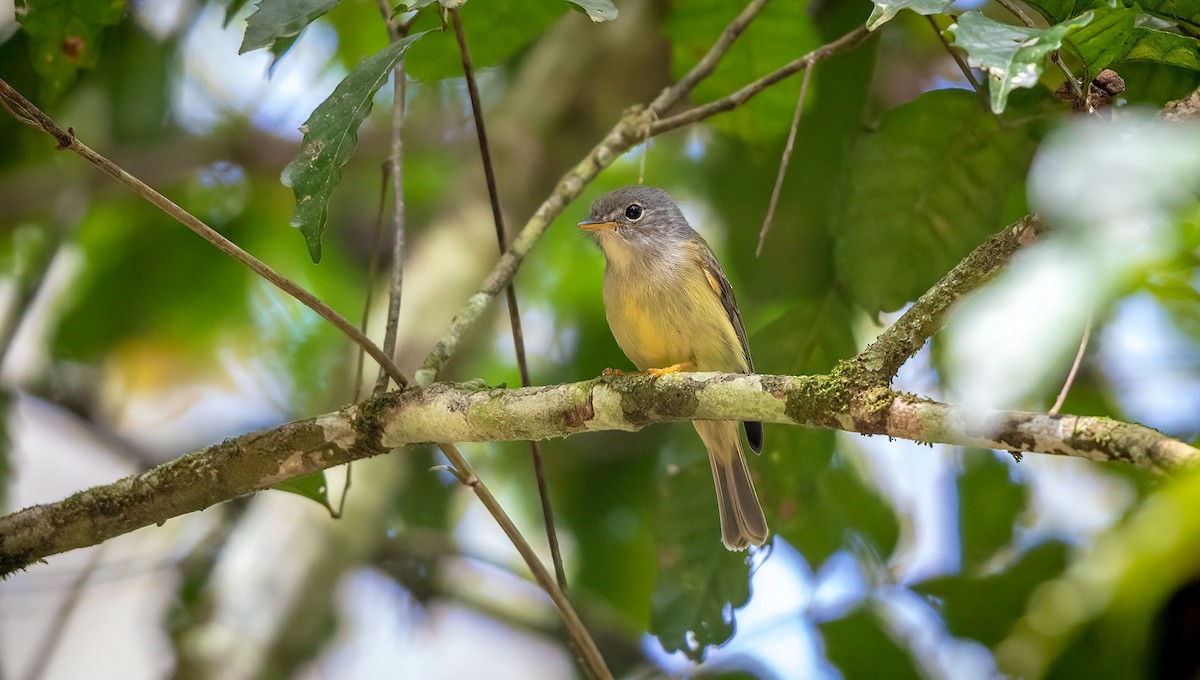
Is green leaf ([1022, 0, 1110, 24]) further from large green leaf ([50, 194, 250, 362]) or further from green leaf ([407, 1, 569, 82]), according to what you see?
large green leaf ([50, 194, 250, 362])

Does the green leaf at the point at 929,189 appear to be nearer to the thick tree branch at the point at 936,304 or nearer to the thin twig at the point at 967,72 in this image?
the thin twig at the point at 967,72

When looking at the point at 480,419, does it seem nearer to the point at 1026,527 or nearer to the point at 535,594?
the point at 1026,527

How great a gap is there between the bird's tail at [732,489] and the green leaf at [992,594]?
0.57 meters

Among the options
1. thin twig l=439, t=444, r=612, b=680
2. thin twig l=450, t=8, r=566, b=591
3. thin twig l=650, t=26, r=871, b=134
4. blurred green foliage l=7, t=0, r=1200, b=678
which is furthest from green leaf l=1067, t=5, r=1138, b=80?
thin twig l=439, t=444, r=612, b=680

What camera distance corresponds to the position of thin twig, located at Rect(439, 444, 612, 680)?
8.11 ft

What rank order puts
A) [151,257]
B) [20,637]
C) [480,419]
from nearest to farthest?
1. [480,419]
2. [151,257]
3. [20,637]

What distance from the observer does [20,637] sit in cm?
565

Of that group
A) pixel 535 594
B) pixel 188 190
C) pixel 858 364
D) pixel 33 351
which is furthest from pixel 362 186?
pixel 858 364

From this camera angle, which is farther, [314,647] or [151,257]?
[151,257]

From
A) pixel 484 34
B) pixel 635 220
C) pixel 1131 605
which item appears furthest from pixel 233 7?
pixel 1131 605

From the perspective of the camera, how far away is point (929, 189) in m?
3.12

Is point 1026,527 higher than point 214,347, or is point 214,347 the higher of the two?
point 214,347

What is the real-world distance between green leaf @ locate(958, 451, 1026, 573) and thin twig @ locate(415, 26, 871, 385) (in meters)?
1.61

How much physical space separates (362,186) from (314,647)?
249cm
